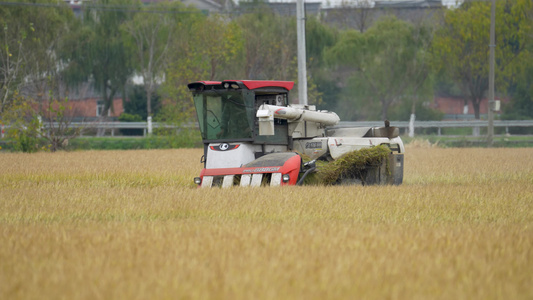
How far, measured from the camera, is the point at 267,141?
535 inches

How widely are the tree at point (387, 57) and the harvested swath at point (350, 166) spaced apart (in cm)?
3265

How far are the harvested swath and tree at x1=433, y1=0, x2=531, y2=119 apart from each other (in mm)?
32103

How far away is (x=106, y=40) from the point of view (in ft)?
152

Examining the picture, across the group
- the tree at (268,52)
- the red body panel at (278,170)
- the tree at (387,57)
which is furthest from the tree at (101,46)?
the red body panel at (278,170)

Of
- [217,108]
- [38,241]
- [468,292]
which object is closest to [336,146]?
[217,108]

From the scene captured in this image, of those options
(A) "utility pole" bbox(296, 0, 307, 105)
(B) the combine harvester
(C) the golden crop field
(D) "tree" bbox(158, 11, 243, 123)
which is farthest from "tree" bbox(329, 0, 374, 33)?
(C) the golden crop field

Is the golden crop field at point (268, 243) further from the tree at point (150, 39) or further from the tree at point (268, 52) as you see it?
the tree at point (150, 39)

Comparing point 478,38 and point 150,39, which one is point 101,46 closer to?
point 150,39

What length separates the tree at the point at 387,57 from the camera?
151 feet

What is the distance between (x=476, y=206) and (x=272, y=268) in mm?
5237

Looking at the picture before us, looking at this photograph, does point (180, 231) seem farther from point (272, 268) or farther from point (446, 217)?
point (446, 217)

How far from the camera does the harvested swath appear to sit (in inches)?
521

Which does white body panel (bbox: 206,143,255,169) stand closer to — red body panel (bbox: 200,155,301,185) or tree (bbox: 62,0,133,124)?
red body panel (bbox: 200,155,301,185)

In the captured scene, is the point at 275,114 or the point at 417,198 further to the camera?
the point at 275,114
